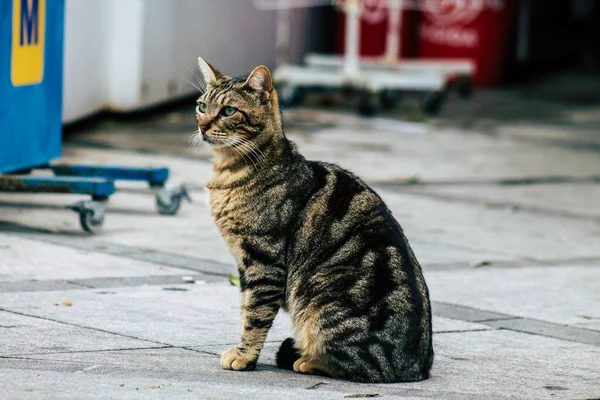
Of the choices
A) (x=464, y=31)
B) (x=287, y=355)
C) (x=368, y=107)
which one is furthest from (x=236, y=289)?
(x=464, y=31)

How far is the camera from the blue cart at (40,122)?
6496 mm

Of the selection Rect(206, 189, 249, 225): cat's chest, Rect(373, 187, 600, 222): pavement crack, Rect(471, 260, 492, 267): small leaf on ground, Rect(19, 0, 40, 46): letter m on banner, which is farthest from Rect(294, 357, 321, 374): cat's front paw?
Rect(373, 187, 600, 222): pavement crack

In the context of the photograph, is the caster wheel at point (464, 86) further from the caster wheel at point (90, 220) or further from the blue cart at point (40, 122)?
the caster wheel at point (90, 220)

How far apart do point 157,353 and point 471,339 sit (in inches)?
58.1

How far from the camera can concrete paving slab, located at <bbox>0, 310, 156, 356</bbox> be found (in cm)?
430

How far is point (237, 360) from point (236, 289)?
1.41m

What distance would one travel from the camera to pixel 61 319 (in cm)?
479

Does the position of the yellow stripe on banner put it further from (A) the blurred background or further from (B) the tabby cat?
(A) the blurred background

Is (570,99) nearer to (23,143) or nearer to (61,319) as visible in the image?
(23,143)

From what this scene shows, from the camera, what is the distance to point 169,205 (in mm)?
7344

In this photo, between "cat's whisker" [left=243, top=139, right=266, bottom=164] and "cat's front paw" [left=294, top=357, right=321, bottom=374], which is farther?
"cat's whisker" [left=243, top=139, right=266, bottom=164]

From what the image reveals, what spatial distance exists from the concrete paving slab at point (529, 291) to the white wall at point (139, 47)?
5067 mm

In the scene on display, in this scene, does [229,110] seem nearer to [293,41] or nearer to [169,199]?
[169,199]

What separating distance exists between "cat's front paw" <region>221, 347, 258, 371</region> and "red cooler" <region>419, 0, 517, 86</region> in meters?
12.8
